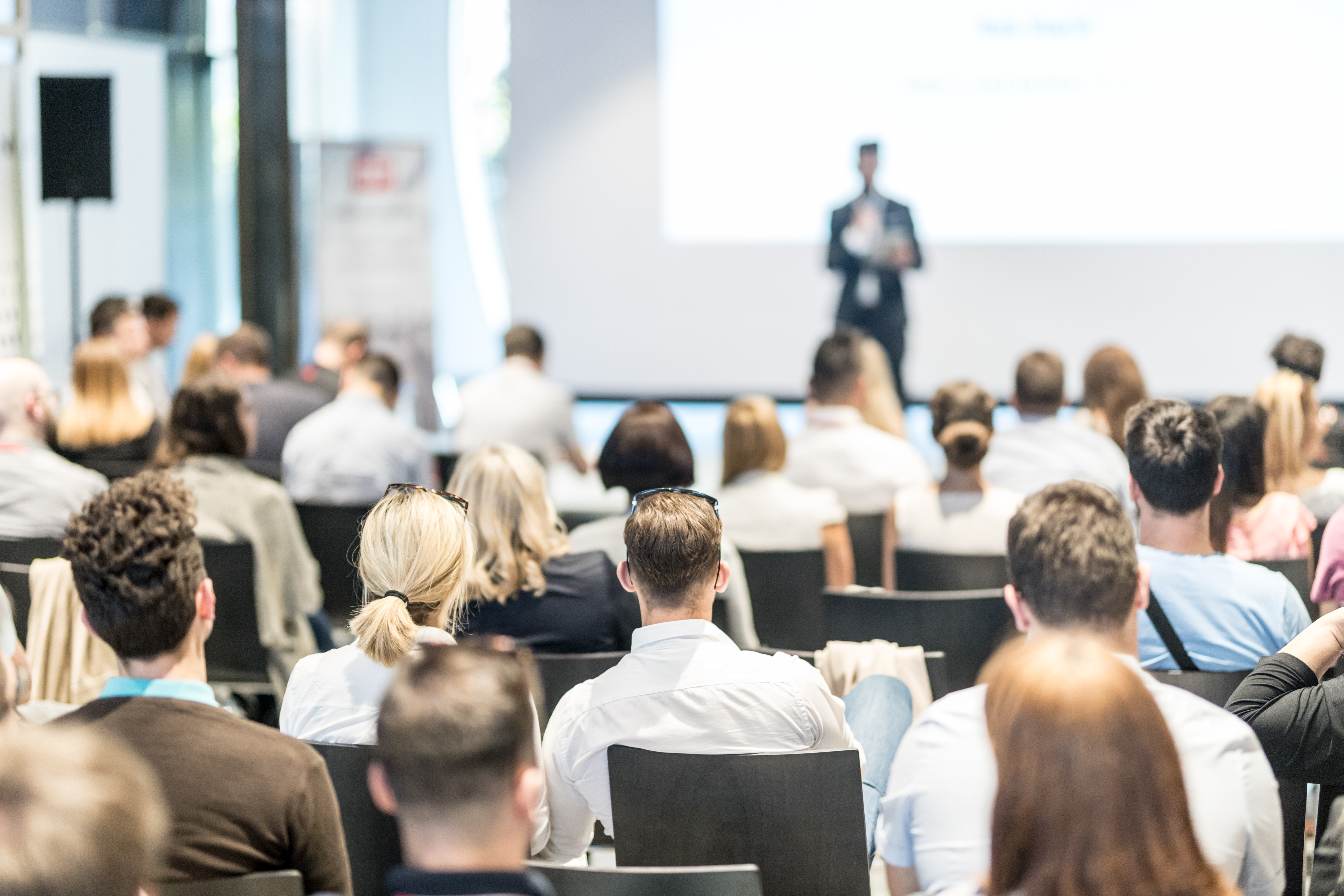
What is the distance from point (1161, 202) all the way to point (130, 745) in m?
6.50

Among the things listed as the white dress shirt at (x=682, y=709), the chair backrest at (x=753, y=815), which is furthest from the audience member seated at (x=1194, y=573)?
the chair backrest at (x=753, y=815)

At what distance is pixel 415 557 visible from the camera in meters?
2.18

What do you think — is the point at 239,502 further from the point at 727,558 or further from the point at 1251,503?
the point at 1251,503

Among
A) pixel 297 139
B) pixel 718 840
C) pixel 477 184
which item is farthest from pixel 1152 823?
pixel 297 139

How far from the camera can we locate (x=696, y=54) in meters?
7.35

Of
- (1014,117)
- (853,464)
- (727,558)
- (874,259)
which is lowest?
(727,558)

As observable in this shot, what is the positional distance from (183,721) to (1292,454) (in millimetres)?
3354

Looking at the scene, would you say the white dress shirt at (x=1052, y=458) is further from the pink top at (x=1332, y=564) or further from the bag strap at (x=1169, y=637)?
the bag strap at (x=1169, y=637)

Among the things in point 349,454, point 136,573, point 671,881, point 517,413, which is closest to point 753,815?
point 671,881

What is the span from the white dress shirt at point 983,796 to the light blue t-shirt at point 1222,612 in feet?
2.81

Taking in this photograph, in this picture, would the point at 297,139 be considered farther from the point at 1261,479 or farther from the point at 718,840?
the point at 718,840

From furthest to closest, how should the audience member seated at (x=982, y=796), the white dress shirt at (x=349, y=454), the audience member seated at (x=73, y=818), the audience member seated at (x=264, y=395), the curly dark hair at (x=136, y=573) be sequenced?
the audience member seated at (x=264, y=395) → the white dress shirt at (x=349, y=454) → the curly dark hair at (x=136, y=573) → the audience member seated at (x=982, y=796) → the audience member seated at (x=73, y=818)

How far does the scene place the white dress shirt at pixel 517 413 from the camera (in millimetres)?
5781

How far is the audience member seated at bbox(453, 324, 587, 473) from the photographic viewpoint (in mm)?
5781
